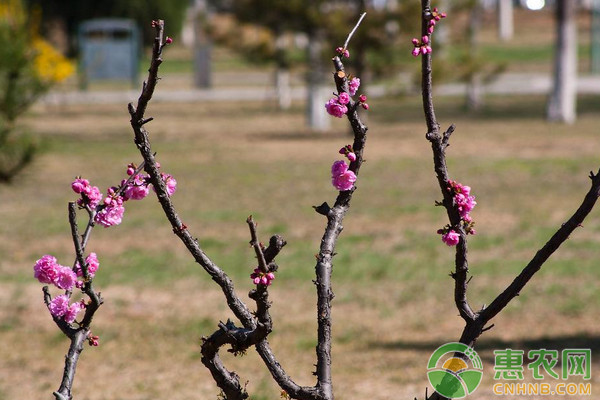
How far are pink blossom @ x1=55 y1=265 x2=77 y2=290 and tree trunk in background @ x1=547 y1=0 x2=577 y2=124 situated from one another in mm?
20877

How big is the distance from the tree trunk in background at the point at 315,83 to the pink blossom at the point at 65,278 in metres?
19.5

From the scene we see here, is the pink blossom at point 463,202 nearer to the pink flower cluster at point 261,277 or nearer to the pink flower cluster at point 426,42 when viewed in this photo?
the pink flower cluster at point 426,42

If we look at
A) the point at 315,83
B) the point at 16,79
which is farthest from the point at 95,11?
the point at 16,79

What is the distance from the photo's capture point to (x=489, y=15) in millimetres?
85812

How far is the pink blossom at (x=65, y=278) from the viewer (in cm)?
299

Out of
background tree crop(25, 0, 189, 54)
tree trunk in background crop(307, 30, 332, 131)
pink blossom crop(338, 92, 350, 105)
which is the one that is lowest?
pink blossom crop(338, 92, 350, 105)

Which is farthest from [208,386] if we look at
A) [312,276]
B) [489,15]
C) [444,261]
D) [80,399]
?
[489,15]

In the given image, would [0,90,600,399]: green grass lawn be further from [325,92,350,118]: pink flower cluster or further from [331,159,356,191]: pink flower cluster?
[325,92,350,118]: pink flower cluster

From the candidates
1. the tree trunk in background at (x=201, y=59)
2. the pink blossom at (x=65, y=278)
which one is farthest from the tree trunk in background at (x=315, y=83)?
the pink blossom at (x=65, y=278)

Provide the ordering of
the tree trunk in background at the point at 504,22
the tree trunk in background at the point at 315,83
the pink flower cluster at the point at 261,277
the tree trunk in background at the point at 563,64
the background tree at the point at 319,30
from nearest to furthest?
the pink flower cluster at the point at 261,277
the background tree at the point at 319,30
the tree trunk in background at the point at 563,64
the tree trunk in background at the point at 315,83
the tree trunk in background at the point at 504,22

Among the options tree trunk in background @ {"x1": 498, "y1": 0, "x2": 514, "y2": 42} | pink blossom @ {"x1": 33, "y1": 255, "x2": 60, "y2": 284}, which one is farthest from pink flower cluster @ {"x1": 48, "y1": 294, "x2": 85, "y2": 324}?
tree trunk in background @ {"x1": 498, "y1": 0, "x2": 514, "y2": 42}

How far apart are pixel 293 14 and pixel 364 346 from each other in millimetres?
15411

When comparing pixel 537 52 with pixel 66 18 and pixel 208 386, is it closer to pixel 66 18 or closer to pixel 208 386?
pixel 66 18

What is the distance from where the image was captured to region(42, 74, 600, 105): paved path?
33062 mm
